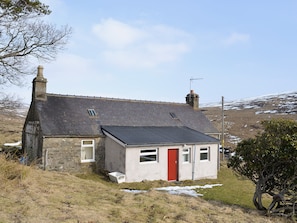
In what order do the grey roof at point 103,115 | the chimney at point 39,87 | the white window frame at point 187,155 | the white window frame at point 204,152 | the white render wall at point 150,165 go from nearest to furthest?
1. the white render wall at point 150,165
2. the grey roof at point 103,115
3. the chimney at point 39,87
4. the white window frame at point 187,155
5. the white window frame at point 204,152

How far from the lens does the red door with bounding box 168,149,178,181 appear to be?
19.2m

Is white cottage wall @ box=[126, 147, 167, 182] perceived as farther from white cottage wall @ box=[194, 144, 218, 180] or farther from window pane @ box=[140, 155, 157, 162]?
white cottage wall @ box=[194, 144, 218, 180]

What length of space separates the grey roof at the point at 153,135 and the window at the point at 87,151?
1.34 m

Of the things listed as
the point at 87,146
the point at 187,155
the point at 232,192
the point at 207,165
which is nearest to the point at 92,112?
the point at 87,146

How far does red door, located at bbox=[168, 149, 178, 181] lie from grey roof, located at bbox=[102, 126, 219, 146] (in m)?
0.76

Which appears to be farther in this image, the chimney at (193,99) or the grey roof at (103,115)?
the chimney at (193,99)

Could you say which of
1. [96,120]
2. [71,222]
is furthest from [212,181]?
[71,222]

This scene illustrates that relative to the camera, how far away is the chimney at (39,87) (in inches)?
776

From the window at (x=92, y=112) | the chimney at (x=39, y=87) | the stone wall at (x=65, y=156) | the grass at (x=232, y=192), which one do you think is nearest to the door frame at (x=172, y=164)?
the grass at (x=232, y=192)

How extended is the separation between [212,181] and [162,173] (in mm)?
3839

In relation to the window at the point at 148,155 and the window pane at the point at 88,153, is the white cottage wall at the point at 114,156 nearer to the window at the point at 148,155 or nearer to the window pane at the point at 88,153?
the window pane at the point at 88,153

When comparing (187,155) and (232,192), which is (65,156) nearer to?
(187,155)

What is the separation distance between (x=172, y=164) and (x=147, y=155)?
207 centimetres

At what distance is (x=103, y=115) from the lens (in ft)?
70.5
